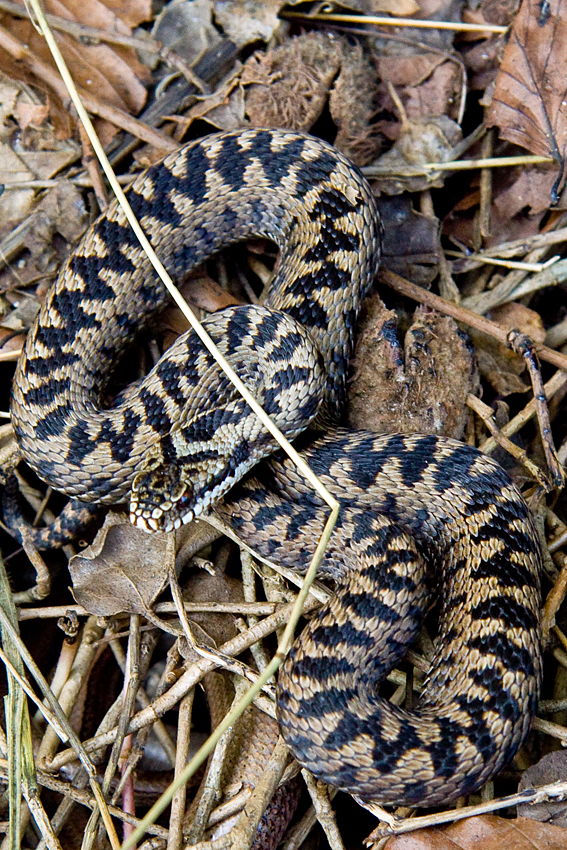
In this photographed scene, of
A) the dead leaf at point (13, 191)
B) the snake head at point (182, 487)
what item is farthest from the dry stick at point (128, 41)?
the snake head at point (182, 487)

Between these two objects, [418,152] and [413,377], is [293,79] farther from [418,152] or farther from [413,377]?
[413,377]

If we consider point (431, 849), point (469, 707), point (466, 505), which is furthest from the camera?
point (466, 505)

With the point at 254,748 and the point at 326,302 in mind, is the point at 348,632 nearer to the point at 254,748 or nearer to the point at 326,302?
the point at 254,748

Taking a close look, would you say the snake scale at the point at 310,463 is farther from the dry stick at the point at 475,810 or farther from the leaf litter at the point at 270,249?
the leaf litter at the point at 270,249

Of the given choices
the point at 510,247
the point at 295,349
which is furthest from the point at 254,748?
the point at 510,247

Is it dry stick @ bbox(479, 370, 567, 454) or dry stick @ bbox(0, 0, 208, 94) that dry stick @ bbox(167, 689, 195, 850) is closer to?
dry stick @ bbox(479, 370, 567, 454)

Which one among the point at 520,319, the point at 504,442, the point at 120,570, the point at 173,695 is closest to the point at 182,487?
the point at 120,570

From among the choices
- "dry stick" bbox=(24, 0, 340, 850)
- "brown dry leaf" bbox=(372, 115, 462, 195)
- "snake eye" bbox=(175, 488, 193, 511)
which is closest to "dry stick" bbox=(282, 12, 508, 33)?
"brown dry leaf" bbox=(372, 115, 462, 195)
